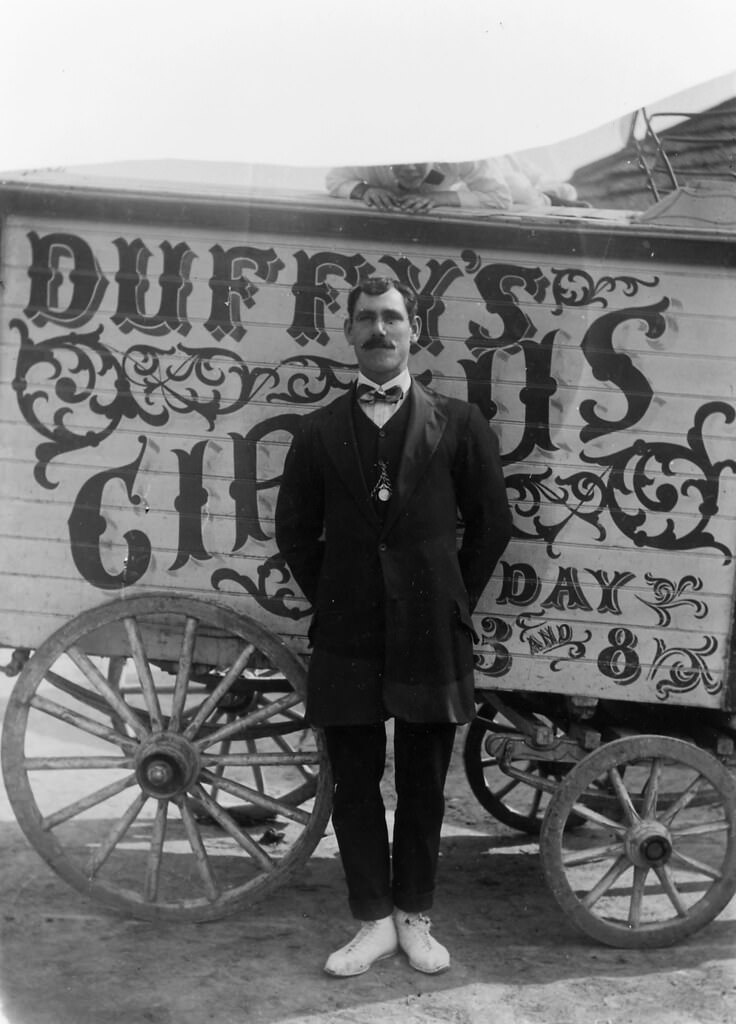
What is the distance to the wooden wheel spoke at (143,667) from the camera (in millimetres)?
3486

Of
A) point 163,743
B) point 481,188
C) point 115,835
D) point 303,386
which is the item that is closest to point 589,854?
point 163,743

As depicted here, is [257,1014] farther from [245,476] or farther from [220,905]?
[245,476]

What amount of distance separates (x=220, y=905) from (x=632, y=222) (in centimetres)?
251

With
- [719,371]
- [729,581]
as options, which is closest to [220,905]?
[729,581]

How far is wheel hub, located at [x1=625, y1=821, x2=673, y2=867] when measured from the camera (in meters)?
3.47

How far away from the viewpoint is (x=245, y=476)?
350 centimetres

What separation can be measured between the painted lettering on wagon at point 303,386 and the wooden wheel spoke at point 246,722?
0.96 ft

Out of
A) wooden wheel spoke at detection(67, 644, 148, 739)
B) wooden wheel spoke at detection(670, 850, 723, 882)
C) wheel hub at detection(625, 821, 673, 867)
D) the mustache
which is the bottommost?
wooden wheel spoke at detection(670, 850, 723, 882)

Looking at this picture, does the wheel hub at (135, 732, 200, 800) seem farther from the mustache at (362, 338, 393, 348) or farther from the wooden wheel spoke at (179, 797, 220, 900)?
the mustache at (362, 338, 393, 348)

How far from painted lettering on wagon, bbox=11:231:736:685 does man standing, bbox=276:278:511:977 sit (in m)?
0.20

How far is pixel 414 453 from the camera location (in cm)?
322

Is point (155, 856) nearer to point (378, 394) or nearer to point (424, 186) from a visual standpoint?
point (378, 394)

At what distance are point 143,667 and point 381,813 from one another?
0.88 meters

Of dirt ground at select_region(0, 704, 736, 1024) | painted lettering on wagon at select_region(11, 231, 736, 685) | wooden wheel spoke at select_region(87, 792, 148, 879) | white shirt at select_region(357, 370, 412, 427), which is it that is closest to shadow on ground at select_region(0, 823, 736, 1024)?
dirt ground at select_region(0, 704, 736, 1024)
